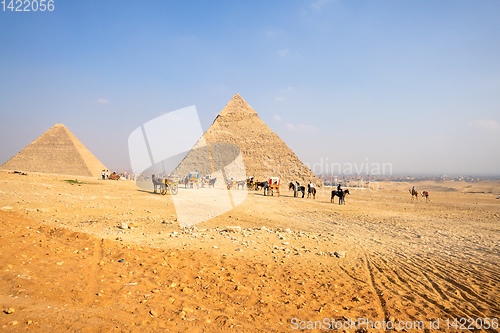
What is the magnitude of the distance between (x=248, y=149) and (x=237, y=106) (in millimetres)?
20908

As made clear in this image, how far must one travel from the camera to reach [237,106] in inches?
3519

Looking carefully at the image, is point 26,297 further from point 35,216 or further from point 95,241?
point 35,216

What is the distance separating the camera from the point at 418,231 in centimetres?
1155

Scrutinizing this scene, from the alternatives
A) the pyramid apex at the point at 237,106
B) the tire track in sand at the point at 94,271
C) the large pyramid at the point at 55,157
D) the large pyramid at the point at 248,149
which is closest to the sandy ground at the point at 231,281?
the tire track in sand at the point at 94,271

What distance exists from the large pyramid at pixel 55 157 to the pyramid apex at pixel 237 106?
137 feet

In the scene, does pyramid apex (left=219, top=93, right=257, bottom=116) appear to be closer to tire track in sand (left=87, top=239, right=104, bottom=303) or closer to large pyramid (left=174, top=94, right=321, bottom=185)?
large pyramid (left=174, top=94, right=321, bottom=185)

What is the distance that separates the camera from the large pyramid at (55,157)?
60188mm

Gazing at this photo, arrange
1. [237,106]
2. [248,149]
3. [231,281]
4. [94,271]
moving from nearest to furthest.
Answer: [94,271], [231,281], [248,149], [237,106]

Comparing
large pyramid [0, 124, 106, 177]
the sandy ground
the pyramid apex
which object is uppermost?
the pyramid apex

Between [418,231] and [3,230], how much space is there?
1390 centimetres

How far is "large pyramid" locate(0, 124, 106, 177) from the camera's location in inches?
2370

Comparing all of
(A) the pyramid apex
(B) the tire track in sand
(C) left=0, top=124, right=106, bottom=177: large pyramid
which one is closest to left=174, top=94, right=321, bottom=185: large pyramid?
(A) the pyramid apex

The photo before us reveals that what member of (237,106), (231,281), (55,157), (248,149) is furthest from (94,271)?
(237,106)

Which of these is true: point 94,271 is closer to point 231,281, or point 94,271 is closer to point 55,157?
point 231,281
